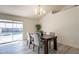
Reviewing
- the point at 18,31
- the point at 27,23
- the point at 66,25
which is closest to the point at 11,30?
the point at 18,31

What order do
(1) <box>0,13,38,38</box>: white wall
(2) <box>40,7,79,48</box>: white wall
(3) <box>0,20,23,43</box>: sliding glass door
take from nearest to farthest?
(3) <box>0,20,23,43</box>: sliding glass door
(1) <box>0,13,38,38</box>: white wall
(2) <box>40,7,79,48</box>: white wall

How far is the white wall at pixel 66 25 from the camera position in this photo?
374cm

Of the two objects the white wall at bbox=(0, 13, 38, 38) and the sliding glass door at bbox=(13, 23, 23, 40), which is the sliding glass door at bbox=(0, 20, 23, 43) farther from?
the white wall at bbox=(0, 13, 38, 38)

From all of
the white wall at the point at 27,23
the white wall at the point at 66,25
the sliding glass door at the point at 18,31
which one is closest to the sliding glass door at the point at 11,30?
the sliding glass door at the point at 18,31

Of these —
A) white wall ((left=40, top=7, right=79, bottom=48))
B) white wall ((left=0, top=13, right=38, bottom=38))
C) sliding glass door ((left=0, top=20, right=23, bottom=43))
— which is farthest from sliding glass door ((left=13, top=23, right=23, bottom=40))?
white wall ((left=40, top=7, right=79, bottom=48))

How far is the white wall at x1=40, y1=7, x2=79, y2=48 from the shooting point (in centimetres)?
374

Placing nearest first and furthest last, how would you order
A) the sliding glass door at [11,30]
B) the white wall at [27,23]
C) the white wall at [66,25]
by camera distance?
1. the sliding glass door at [11,30]
2. the white wall at [27,23]
3. the white wall at [66,25]

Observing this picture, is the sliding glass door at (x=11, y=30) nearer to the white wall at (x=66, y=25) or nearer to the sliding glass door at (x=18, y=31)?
the sliding glass door at (x=18, y=31)

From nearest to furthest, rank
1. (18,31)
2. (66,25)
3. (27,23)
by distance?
(18,31)
(27,23)
(66,25)

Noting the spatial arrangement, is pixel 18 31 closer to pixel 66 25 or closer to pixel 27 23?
pixel 27 23

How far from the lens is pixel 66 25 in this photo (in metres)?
4.23

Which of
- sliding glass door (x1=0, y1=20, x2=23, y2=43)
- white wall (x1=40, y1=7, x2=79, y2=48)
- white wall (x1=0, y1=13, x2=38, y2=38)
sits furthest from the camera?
white wall (x1=40, y1=7, x2=79, y2=48)

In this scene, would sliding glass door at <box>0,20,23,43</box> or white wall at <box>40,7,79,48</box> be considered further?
white wall at <box>40,7,79,48</box>
